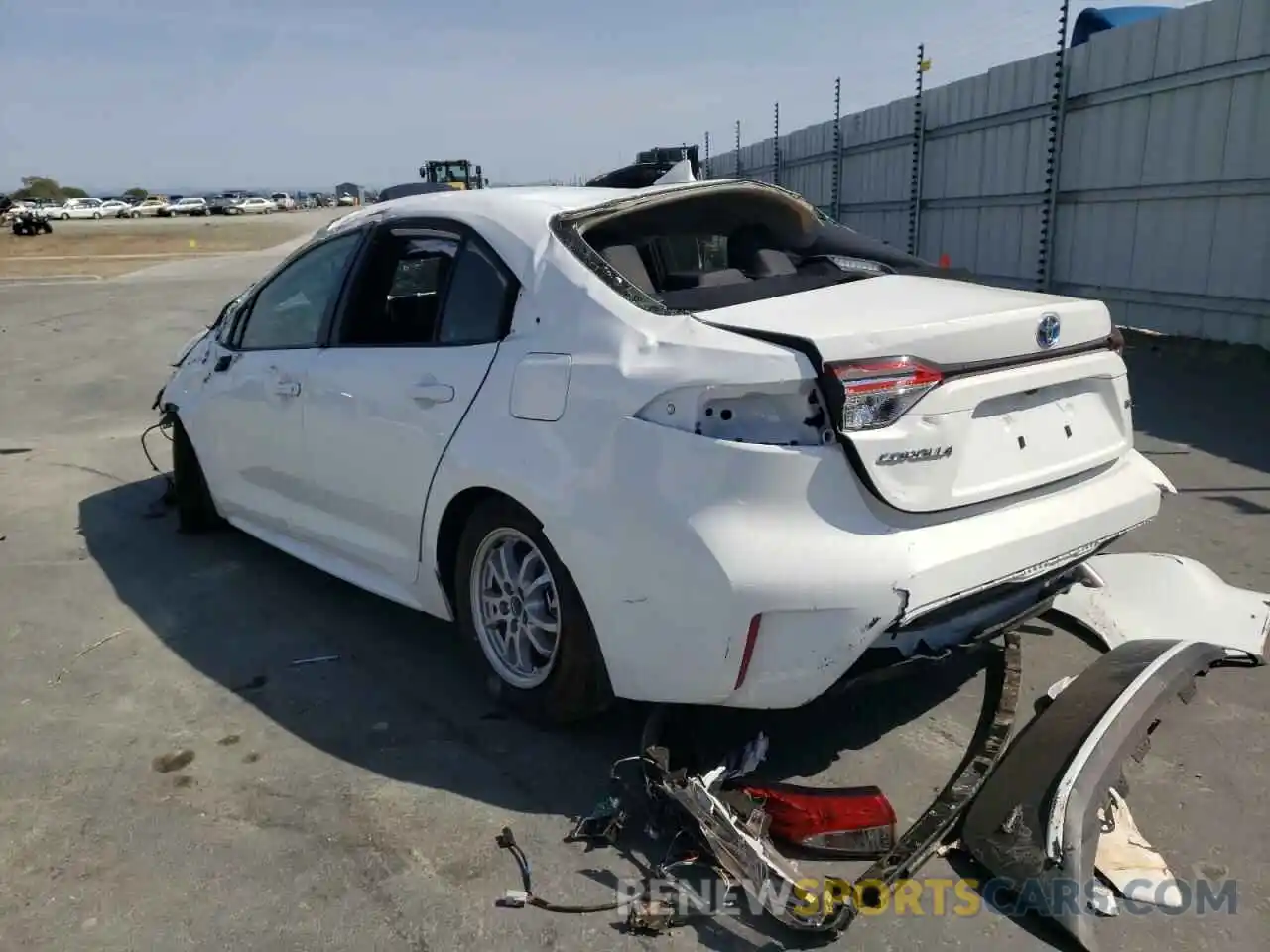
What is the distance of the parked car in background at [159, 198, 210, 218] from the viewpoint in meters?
82.8

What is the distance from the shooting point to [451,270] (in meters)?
3.69

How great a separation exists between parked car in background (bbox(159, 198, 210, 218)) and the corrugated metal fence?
79.8 meters

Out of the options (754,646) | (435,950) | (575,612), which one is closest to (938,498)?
(754,646)

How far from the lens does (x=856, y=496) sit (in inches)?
108

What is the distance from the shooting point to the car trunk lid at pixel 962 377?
2.74 metres

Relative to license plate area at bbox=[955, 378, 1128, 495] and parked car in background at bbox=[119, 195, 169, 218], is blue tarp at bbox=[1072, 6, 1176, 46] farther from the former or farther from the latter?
parked car in background at bbox=[119, 195, 169, 218]

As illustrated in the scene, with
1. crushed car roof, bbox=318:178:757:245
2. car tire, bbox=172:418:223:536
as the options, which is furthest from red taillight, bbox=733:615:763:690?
car tire, bbox=172:418:223:536

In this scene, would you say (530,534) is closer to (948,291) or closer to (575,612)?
(575,612)

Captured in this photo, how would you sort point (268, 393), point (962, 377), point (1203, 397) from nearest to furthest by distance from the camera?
point (962, 377)
point (268, 393)
point (1203, 397)

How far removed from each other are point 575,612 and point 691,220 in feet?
5.17

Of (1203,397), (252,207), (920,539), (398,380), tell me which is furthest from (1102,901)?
(252,207)

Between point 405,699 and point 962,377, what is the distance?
2.23 meters

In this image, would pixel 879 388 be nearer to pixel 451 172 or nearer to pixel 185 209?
pixel 451 172

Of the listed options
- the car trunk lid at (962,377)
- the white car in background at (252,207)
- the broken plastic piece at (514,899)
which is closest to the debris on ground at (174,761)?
the broken plastic piece at (514,899)
